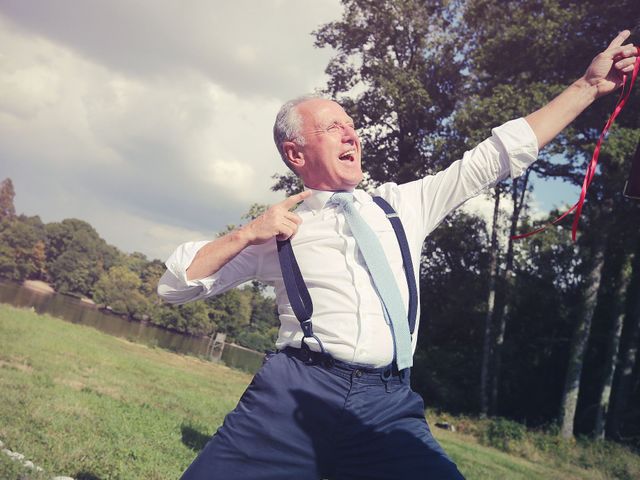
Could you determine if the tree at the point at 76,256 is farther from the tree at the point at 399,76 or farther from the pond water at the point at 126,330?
the tree at the point at 399,76

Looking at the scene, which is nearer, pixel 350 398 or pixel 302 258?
pixel 350 398

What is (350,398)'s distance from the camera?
1.97 m

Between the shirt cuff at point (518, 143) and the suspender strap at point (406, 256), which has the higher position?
the shirt cuff at point (518, 143)

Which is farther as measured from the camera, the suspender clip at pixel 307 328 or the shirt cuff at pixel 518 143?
the shirt cuff at pixel 518 143

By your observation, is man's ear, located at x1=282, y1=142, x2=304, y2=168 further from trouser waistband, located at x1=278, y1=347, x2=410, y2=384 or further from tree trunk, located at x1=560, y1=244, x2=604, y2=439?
tree trunk, located at x1=560, y1=244, x2=604, y2=439

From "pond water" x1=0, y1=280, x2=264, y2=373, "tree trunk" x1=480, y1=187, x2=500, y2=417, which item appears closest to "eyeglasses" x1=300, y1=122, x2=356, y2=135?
"pond water" x1=0, y1=280, x2=264, y2=373

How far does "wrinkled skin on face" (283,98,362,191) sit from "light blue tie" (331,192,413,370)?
32 cm

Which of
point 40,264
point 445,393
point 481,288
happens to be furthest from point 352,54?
point 40,264

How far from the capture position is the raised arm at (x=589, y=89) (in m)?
2.27

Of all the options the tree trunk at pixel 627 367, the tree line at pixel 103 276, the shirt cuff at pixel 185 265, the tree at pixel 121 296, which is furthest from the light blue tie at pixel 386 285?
the tree at pixel 121 296

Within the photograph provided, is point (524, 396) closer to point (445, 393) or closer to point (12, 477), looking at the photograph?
point (445, 393)

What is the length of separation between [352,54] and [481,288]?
12.1 m

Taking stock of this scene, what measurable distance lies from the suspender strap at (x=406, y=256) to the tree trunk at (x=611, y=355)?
16865mm

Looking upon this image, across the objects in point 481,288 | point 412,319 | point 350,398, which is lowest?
point 350,398
